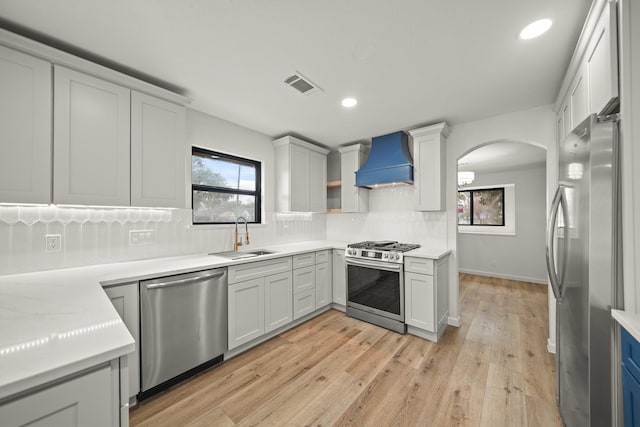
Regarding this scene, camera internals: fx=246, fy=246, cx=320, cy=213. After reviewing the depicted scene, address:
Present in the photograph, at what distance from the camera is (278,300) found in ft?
9.14

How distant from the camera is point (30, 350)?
0.76 meters

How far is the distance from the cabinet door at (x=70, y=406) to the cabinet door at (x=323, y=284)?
2.61 meters

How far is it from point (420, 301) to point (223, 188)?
2.68m

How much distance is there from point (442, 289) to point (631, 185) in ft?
6.94

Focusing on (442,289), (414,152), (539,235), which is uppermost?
(414,152)

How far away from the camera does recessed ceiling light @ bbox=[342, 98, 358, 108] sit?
2484mm

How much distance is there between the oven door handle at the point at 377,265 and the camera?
2889 millimetres

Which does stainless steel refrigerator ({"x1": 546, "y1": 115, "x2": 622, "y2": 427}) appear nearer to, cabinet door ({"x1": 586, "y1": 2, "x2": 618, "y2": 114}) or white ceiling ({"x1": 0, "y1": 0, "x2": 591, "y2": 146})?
cabinet door ({"x1": 586, "y1": 2, "x2": 618, "y2": 114})

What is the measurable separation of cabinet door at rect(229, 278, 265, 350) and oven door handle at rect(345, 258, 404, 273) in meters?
1.25

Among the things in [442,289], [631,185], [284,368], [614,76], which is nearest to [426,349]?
[442,289]

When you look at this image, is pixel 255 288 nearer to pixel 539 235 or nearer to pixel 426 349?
pixel 426 349

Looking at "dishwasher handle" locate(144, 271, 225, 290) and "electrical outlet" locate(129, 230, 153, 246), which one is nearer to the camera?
"dishwasher handle" locate(144, 271, 225, 290)

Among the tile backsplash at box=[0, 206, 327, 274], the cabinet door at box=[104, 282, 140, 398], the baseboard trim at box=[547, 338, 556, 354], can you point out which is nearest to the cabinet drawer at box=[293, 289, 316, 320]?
the tile backsplash at box=[0, 206, 327, 274]

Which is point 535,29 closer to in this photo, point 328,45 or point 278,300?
point 328,45
